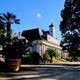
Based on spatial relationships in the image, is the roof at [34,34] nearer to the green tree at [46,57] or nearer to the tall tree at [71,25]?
the green tree at [46,57]

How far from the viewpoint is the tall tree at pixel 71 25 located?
40.4m

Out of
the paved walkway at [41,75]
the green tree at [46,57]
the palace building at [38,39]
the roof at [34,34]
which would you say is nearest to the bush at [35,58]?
the green tree at [46,57]

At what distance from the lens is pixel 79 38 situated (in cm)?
4125

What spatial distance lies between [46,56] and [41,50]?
3.19 metres

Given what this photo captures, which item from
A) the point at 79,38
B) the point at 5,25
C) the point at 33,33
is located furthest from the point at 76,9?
the point at 33,33

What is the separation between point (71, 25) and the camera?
41875 millimetres

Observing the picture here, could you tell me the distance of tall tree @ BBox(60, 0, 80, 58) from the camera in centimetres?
4041

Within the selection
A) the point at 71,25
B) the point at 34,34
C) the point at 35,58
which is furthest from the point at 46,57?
the point at 71,25

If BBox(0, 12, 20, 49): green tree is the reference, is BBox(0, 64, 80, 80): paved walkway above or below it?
below

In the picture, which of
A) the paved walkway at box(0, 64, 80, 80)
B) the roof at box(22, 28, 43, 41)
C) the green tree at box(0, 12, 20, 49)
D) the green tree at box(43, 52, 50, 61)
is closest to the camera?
the paved walkway at box(0, 64, 80, 80)

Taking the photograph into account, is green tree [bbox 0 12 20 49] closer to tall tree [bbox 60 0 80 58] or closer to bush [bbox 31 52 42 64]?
tall tree [bbox 60 0 80 58]

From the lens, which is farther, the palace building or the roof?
the roof

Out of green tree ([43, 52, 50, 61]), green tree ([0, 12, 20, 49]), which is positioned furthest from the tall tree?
green tree ([43, 52, 50, 61])

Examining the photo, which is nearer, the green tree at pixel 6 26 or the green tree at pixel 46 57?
the green tree at pixel 6 26
